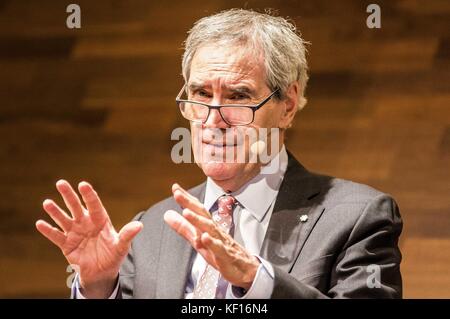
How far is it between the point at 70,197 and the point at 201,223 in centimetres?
32

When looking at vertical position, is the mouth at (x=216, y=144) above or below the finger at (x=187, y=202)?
above

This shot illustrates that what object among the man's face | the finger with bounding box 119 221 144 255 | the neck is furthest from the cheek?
the finger with bounding box 119 221 144 255

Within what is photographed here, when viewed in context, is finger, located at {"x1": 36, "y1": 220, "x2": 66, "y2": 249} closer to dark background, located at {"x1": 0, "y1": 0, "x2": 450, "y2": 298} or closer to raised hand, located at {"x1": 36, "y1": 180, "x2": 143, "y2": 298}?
raised hand, located at {"x1": 36, "y1": 180, "x2": 143, "y2": 298}

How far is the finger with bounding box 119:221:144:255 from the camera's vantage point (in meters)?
1.79

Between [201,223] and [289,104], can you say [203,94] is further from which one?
[201,223]

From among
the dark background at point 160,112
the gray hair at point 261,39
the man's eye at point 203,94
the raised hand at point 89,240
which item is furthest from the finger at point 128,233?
the dark background at point 160,112

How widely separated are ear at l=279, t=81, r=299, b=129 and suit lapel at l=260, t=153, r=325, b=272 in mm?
120

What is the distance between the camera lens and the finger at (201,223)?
1.64 metres

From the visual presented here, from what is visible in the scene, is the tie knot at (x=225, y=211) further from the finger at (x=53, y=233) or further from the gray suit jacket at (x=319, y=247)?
the finger at (x=53, y=233)

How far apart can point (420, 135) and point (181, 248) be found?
42.8 inches

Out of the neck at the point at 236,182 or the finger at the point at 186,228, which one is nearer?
the finger at the point at 186,228

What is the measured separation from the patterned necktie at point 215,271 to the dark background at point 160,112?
853 millimetres

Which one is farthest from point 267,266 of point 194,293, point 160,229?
point 160,229

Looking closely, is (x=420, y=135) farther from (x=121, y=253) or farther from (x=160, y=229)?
(x=121, y=253)
